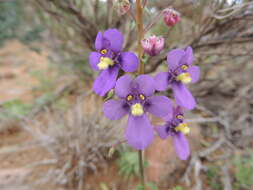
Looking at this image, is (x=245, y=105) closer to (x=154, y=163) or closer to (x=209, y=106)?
(x=209, y=106)

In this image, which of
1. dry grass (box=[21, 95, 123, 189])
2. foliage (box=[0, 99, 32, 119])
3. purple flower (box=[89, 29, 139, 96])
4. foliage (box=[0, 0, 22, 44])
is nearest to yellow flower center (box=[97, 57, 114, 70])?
purple flower (box=[89, 29, 139, 96])

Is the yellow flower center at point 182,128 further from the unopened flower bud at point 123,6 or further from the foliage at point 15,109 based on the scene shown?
the foliage at point 15,109

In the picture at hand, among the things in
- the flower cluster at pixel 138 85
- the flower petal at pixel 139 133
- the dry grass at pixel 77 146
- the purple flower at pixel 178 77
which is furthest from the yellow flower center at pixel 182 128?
the dry grass at pixel 77 146

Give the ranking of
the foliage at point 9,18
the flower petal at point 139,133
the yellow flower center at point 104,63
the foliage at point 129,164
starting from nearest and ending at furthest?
the flower petal at point 139,133
the yellow flower center at point 104,63
the foliage at point 129,164
the foliage at point 9,18

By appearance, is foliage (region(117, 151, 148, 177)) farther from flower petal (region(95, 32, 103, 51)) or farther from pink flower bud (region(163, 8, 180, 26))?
pink flower bud (region(163, 8, 180, 26))

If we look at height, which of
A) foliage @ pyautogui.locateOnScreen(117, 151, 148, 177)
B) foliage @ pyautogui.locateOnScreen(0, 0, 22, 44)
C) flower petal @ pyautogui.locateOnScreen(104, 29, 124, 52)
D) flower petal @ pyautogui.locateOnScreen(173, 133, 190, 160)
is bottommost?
foliage @ pyautogui.locateOnScreen(117, 151, 148, 177)

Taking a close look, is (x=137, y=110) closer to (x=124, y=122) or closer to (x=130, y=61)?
(x=130, y=61)

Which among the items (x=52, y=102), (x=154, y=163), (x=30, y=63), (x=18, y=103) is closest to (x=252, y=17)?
(x=154, y=163)
